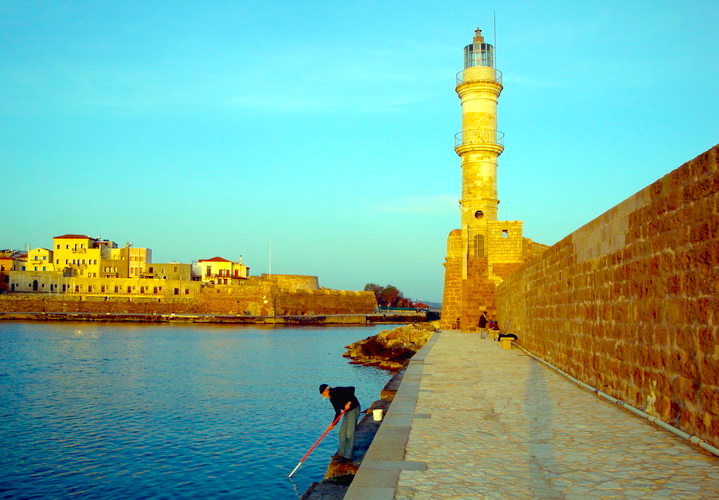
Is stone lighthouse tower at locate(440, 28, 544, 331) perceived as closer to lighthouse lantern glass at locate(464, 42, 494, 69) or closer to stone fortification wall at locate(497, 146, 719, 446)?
lighthouse lantern glass at locate(464, 42, 494, 69)

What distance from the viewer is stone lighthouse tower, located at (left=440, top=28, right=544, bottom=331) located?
1095 inches

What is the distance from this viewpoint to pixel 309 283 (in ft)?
262

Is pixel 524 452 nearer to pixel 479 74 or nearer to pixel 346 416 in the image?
pixel 346 416

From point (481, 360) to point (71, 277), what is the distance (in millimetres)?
75778

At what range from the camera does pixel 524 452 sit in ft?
17.6

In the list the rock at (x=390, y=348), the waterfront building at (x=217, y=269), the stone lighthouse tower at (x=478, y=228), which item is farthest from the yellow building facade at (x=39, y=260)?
the stone lighthouse tower at (x=478, y=228)

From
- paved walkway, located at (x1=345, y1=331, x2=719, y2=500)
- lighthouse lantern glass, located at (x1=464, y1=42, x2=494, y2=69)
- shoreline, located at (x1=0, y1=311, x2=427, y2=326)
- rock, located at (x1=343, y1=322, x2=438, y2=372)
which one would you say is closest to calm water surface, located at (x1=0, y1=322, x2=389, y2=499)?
rock, located at (x1=343, y1=322, x2=438, y2=372)

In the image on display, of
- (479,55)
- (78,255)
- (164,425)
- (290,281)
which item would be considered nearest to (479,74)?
(479,55)

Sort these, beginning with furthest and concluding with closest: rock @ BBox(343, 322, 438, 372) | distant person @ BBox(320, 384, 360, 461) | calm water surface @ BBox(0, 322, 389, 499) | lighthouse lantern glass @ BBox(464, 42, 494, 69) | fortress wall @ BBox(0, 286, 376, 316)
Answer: fortress wall @ BBox(0, 286, 376, 316) < lighthouse lantern glass @ BBox(464, 42, 494, 69) < rock @ BBox(343, 322, 438, 372) < calm water surface @ BBox(0, 322, 389, 499) < distant person @ BBox(320, 384, 360, 461)

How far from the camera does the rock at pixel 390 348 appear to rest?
27234 millimetres

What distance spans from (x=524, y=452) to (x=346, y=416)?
2.10 m

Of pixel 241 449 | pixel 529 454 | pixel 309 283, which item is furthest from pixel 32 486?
pixel 309 283

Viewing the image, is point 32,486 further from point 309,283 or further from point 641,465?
point 309,283

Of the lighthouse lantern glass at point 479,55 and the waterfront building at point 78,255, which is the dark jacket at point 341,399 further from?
the waterfront building at point 78,255
